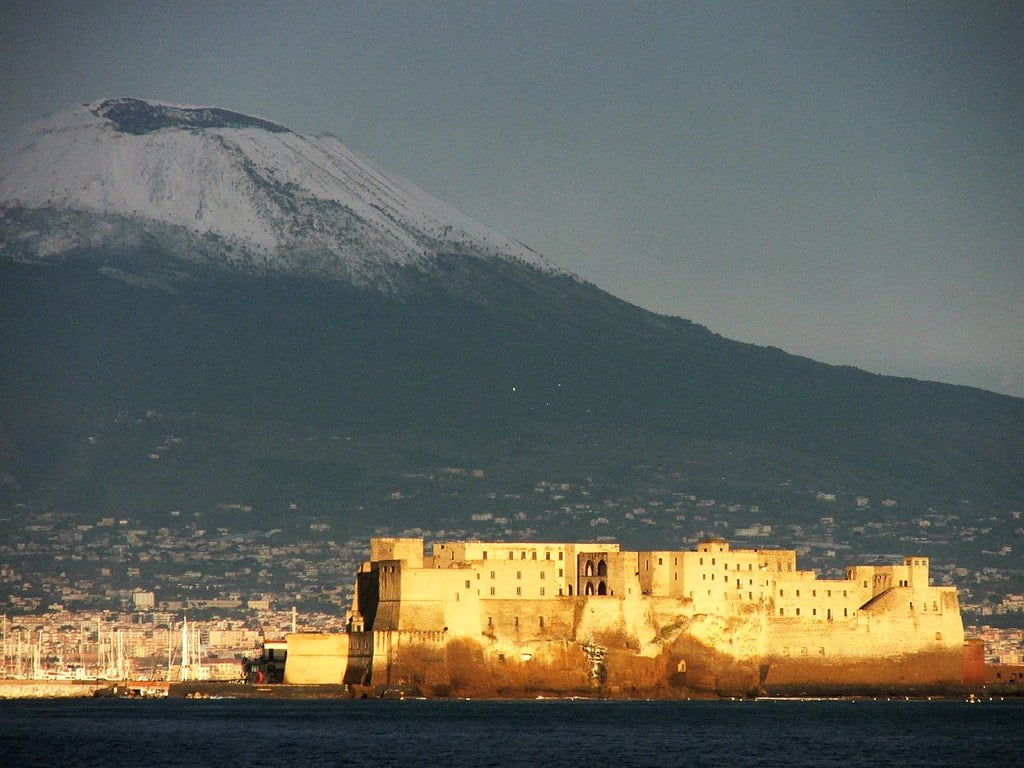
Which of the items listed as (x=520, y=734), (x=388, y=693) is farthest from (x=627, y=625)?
(x=520, y=734)

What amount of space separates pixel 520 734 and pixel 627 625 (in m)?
16.0

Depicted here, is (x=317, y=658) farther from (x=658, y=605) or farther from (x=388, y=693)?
(x=658, y=605)

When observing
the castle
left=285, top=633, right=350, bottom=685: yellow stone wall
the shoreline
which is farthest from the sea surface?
the castle

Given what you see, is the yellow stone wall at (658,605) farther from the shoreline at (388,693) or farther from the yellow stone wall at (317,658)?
the yellow stone wall at (317,658)

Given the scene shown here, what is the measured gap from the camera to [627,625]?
4151 inches

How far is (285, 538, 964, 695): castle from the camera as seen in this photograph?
10400 cm

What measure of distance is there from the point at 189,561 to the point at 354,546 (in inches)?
486

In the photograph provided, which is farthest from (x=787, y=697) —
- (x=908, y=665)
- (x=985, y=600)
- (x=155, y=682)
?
(x=985, y=600)

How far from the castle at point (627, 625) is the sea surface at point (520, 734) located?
126 cm

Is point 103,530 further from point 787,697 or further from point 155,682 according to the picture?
point 787,697

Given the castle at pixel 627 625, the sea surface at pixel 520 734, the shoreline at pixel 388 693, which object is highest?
the castle at pixel 627 625

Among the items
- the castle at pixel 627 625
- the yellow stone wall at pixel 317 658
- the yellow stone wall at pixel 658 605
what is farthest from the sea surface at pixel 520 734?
the yellow stone wall at pixel 658 605

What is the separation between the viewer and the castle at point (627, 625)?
104 m

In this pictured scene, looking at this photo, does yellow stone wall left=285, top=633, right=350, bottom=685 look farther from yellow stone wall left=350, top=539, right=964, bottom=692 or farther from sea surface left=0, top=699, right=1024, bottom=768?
yellow stone wall left=350, top=539, right=964, bottom=692
